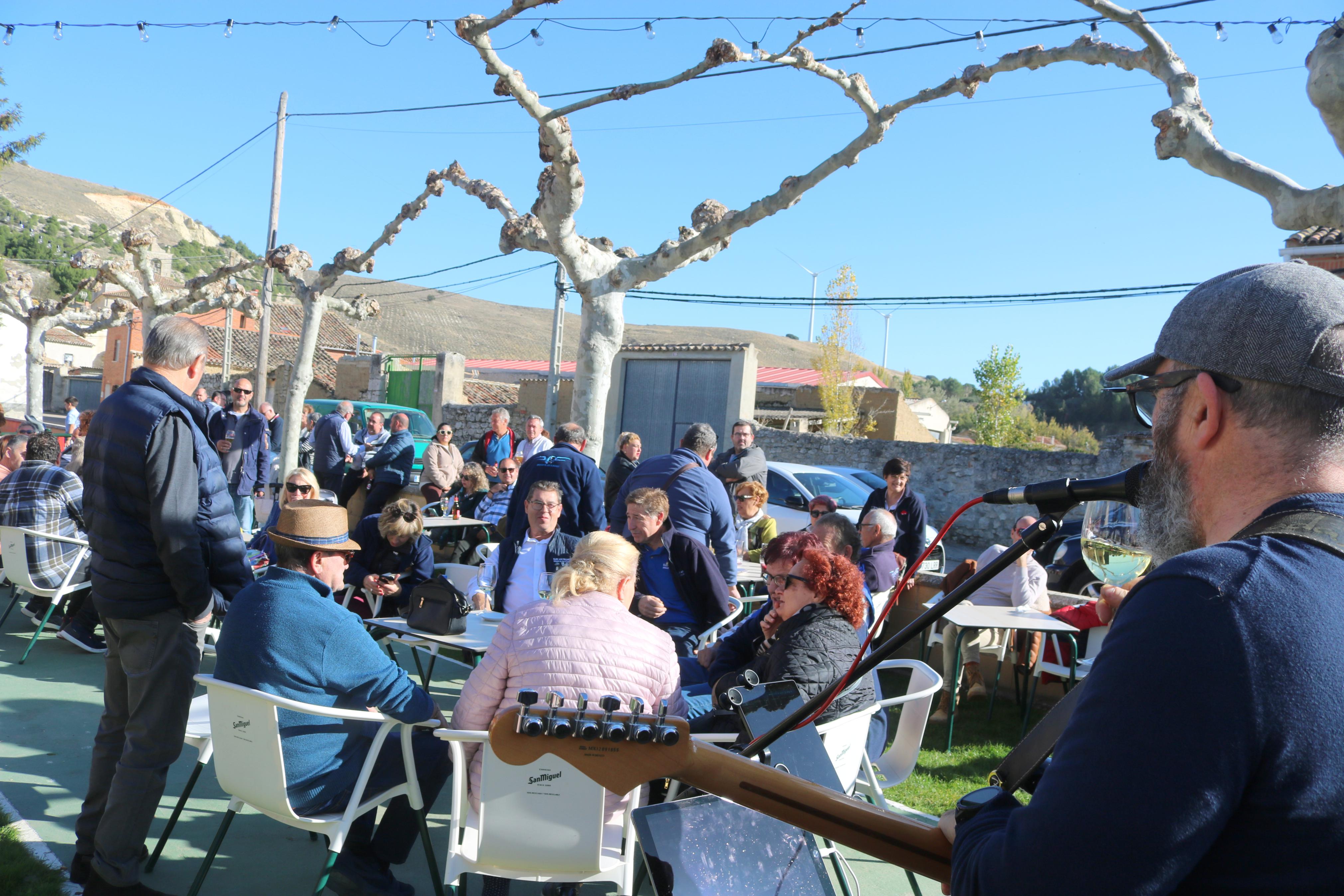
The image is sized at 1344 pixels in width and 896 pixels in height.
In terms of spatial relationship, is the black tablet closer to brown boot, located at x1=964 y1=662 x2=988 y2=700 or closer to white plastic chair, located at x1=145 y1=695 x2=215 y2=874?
white plastic chair, located at x1=145 y1=695 x2=215 y2=874

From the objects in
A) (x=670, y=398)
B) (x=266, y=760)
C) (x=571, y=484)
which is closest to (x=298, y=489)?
(x=571, y=484)

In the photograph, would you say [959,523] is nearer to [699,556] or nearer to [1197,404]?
[699,556]

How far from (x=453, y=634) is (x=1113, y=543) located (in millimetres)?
3586

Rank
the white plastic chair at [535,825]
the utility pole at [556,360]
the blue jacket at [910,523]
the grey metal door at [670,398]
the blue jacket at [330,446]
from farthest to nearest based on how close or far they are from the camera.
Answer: the utility pole at [556,360] < the grey metal door at [670,398] < the blue jacket at [330,446] < the blue jacket at [910,523] < the white plastic chair at [535,825]

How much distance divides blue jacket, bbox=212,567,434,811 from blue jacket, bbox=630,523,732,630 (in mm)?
2198

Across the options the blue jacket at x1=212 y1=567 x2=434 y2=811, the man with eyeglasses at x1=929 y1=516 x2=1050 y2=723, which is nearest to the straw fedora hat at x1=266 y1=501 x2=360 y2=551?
the blue jacket at x1=212 y1=567 x2=434 y2=811

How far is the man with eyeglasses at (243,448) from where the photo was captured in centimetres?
952

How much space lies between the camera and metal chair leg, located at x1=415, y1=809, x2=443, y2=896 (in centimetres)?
303

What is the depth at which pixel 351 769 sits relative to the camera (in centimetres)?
305

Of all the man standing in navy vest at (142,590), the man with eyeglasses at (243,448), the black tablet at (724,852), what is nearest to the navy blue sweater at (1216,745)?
the black tablet at (724,852)

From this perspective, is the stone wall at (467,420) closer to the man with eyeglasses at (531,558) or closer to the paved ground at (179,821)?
the man with eyeglasses at (531,558)

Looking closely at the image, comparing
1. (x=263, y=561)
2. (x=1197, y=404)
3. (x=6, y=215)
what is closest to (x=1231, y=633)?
(x=1197, y=404)

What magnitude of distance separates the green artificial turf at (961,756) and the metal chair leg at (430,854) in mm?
2033

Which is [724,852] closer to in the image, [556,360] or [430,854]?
[430,854]
